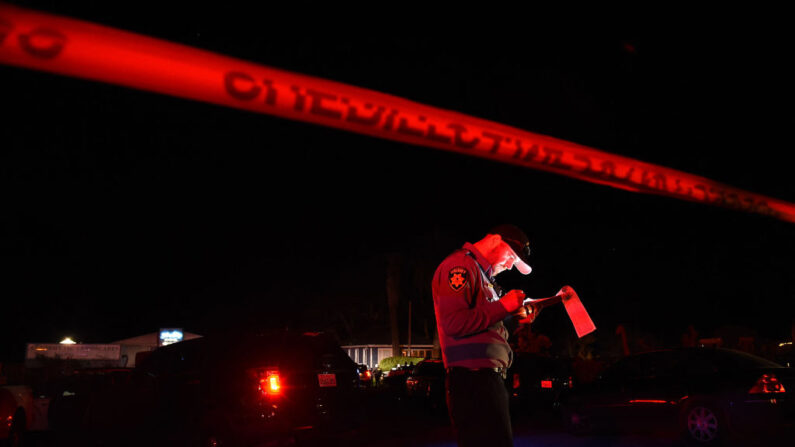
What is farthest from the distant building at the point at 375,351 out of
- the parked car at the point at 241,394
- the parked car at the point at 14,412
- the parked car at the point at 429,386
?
the parked car at the point at 241,394

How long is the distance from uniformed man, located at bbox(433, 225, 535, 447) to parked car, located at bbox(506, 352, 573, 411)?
10655 mm

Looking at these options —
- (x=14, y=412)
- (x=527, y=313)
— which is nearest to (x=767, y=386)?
(x=527, y=313)

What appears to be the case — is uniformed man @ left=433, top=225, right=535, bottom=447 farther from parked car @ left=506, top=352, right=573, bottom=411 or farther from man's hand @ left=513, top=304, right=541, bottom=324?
parked car @ left=506, top=352, right=573, bottom=411

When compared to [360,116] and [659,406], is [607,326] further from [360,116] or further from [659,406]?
[360,116]

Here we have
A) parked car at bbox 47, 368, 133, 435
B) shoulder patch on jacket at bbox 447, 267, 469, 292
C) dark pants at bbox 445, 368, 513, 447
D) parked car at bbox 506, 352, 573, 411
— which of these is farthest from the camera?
parked car at bbox 506, 352, 573, 411

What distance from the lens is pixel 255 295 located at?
5328cm

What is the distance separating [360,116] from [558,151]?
1580mm

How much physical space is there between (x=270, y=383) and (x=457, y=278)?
14.6 feet

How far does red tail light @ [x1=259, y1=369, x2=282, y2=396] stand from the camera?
7062mm

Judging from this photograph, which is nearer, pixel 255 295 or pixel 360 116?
pixel 360 116

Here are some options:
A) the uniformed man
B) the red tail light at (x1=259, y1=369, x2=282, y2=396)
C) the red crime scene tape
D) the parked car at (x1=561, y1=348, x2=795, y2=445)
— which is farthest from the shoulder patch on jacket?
the parked car at (x1=561, y1=348, x2=795, y2=445)

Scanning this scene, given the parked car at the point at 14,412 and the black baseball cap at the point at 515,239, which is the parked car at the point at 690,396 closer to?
the black baseball cap at the point at 515,239

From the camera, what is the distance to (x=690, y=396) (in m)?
8.53

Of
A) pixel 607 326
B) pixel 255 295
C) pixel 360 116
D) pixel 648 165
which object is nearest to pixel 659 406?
pixel 648 165
